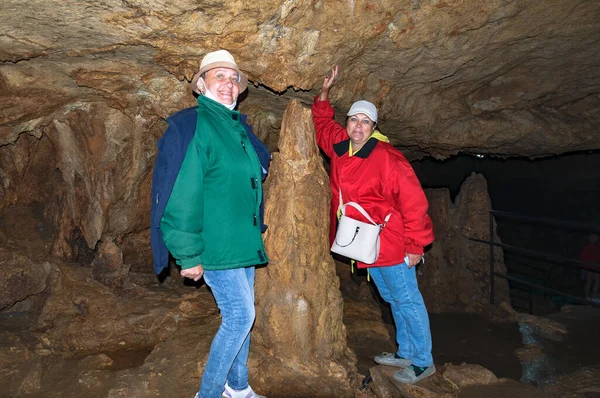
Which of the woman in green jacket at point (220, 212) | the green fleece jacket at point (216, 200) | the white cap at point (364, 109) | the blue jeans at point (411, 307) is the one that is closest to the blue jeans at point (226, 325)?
the woman in green jacket at point (220, 212)

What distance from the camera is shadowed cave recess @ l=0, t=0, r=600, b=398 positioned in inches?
115

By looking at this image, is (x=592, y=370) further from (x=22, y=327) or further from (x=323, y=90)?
(x=22, y=327)

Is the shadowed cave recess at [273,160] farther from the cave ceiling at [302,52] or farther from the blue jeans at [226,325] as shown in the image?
the blue jeans at [226,325]

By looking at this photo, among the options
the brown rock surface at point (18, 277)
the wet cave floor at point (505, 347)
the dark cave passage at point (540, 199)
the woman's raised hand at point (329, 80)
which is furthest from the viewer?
the dark cave passage at point (540, 199)

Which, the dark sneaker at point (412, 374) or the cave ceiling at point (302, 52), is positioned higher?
the cave ceiling at point (302, 52)

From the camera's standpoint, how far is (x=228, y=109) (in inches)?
99.9

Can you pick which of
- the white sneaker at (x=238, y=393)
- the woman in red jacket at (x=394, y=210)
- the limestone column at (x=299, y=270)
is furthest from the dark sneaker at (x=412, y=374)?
the white sneaker at (x=238, y=393)

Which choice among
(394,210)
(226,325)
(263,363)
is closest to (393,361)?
(263,363)

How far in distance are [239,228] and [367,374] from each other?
5.38 ft

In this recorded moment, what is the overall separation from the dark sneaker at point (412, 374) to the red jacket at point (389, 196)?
0.75 m

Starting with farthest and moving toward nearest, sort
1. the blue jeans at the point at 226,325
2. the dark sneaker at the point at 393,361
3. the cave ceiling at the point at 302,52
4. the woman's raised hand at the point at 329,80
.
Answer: the woman's raised hand at the point at 329,80
the dark sneaker at the point at 393,361
the cave ceiling at the point at 302,52
the blue jeans at the point at 226,325

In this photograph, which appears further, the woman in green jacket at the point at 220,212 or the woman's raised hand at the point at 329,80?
the woman's raised hand at the point at 329,80

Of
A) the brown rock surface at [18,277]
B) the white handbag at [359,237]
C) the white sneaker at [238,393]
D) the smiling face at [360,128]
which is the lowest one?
the white sneaker at [238,393]

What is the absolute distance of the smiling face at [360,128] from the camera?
10.1 ft
